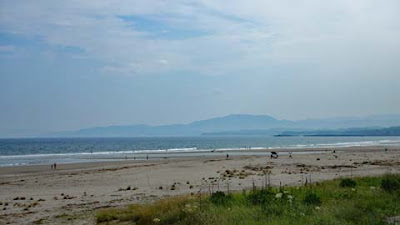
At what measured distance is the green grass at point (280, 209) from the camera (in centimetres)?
1123

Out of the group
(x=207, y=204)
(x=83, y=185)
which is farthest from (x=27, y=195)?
(x=207, y=204)

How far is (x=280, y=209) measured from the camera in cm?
1233

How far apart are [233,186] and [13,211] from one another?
10.8m

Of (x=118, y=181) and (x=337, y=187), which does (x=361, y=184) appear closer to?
(x=337, y=187)

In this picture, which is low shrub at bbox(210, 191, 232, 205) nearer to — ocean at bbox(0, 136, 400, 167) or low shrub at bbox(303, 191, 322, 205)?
low shrub at bbox(303, 191, 322, 205)

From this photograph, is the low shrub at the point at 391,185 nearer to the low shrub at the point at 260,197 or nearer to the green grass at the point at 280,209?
the green grass at the point at 280,209

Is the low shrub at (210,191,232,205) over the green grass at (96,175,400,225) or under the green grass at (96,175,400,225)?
over

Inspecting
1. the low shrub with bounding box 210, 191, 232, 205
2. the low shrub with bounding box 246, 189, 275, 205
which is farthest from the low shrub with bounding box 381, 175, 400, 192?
the low shrub with bounding box 210, 191, 232, 205

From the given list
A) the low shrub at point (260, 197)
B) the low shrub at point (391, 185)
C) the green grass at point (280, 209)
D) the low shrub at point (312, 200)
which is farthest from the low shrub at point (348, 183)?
the low shrub at point (260, 197)

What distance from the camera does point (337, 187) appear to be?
56.1ft

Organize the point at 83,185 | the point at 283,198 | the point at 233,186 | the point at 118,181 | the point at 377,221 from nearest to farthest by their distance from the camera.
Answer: the point at 377,221 → the point at 283,198 → the point at 233,186 → the point at 83,185 → the point at 118,181

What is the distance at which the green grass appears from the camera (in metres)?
11.2

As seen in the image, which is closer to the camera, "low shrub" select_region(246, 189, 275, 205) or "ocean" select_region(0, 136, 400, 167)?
"low shrub" select_region(246, 189, 275, 205)

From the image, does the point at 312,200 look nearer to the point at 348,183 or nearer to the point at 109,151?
the point at 348,183
